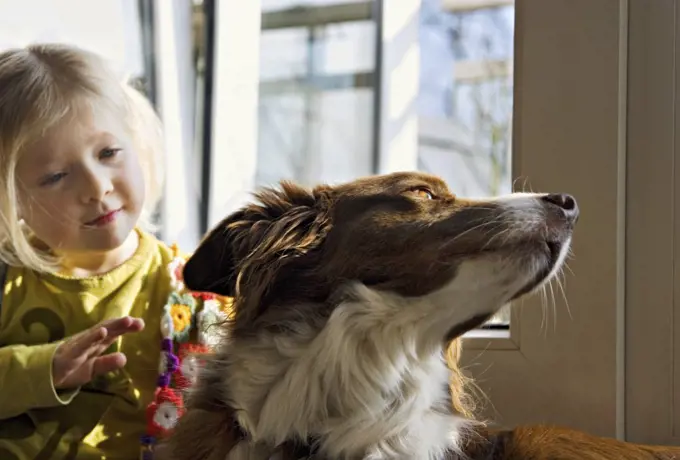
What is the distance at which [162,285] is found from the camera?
1490 millimetres

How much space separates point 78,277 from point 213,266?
385 millimetres

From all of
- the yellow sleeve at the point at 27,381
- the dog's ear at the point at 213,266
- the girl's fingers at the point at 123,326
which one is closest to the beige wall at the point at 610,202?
the dog's ear at the point at 213,266

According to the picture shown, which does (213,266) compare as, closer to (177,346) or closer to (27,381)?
(177,346)

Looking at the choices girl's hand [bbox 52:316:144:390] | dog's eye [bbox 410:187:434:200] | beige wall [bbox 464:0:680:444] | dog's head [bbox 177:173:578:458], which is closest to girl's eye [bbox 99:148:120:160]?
girl's hand [bbox 52:316:144:390]

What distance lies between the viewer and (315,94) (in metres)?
1.92

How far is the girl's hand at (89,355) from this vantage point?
4.13ft

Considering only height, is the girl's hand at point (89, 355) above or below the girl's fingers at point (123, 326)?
below

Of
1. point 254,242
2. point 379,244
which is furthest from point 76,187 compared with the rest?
point 379,244

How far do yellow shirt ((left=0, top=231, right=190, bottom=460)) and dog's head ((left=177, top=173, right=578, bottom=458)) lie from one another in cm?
29

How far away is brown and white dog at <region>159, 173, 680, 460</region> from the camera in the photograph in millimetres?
1071

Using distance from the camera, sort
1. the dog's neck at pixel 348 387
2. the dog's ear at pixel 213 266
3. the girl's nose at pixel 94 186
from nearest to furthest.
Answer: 1. the dog's neck at pixel 348 387
2. the dog's ear at pixel 213 266
3. the girl's nose at pixel 94 186

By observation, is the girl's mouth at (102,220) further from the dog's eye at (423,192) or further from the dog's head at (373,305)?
the dog's eye at (423,192)

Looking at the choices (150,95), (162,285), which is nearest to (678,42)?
(162,285)

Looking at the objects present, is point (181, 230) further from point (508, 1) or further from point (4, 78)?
point (508, 1)
